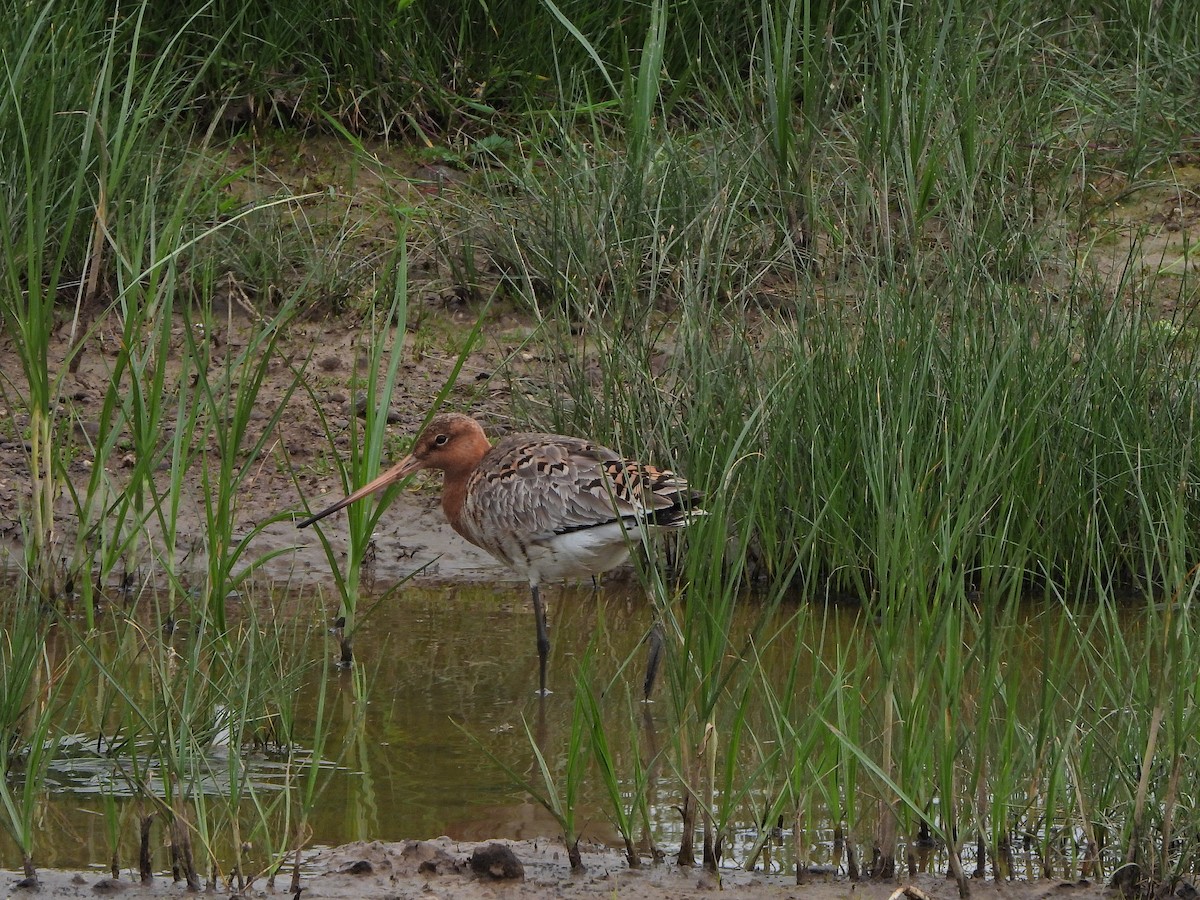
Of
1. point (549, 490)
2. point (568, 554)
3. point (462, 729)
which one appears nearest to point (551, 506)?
point (549, 490)

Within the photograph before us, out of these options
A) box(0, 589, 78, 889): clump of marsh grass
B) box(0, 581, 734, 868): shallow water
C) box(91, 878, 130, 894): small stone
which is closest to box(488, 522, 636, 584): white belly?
box(0, 581, 734, 868): shallow water

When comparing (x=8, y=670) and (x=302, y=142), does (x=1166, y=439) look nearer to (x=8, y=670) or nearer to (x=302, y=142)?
(x=8, y=670)

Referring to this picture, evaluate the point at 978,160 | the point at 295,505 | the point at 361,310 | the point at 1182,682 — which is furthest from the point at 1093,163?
the point at 1182,682

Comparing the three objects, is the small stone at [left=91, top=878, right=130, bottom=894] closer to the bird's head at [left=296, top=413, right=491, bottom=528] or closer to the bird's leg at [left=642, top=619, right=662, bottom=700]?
the bird's leg at [left=642, top=619, right=662, bottom=700]

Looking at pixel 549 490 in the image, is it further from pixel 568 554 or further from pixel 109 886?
pixel 109 886

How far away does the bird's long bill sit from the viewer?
5.77 metres

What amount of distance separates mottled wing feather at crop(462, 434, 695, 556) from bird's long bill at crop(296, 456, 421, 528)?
278 millimetres

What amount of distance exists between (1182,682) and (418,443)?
139 inches

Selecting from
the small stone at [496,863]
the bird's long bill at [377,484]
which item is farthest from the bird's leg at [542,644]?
the small stone at [496,863]

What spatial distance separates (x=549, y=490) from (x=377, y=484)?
58 centimetres

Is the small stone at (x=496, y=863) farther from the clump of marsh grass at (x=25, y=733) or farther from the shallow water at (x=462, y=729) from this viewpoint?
the clump of marsh grass at (x=25, y=733)

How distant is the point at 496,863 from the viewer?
378cm

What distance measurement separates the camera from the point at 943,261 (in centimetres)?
686

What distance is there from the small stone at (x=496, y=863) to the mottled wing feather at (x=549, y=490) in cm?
220
